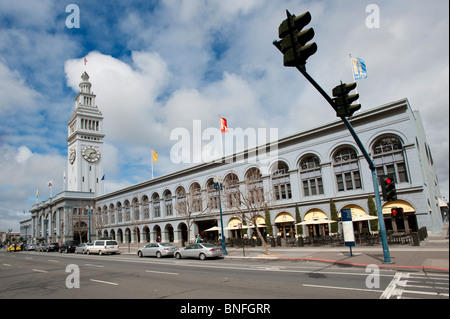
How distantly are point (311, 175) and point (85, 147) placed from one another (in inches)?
2989

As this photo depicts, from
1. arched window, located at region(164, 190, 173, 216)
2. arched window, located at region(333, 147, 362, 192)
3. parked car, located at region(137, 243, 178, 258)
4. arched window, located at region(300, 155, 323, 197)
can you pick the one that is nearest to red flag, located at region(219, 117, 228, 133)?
arched window, located at region(300, 155, 323, 197)

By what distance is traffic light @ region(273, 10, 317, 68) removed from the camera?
20.0 ft

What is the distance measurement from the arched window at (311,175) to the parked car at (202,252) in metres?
14.0

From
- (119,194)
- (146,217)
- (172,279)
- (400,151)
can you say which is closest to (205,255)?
(172,279)

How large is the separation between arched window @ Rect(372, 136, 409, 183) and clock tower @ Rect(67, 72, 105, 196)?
78.4m

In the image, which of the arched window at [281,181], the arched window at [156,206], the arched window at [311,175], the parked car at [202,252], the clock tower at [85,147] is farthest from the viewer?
the clock tower at [85,147]

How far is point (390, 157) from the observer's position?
92.3ft

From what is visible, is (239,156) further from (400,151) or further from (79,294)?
(79,294)

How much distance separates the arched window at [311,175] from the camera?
3269cm

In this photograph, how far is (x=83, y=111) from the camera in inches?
3642

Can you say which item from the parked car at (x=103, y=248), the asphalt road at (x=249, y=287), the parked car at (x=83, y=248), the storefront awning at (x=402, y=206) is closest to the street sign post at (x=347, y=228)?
the asphalt road at (x=249, y=287)

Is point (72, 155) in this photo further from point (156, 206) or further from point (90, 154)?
point (156, 206)

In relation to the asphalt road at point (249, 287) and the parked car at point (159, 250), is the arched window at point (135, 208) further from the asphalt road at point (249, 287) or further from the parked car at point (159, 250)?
the asphalt road at point (249, 287)

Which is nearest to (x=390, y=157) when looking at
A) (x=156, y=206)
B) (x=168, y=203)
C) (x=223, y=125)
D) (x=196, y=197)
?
(x=223, y=125)
